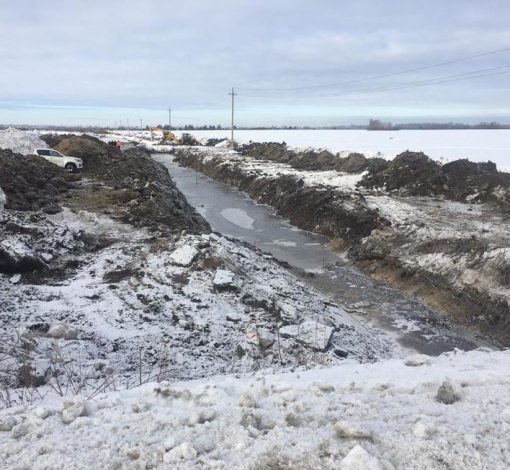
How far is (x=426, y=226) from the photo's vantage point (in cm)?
1614

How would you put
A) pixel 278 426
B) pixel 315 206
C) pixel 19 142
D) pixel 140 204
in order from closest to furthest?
pixel 278 426 → pixel 140 204 → pixel 315 206 → pixel 19 142

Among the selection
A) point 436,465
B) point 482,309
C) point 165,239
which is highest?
point 436,465

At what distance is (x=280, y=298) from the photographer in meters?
9.98

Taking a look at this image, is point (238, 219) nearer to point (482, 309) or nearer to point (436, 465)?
point (482, 309)

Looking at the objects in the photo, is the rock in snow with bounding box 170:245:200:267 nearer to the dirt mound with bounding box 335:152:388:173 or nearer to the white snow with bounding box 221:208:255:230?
the white snow with bounding box 221:208:255:230

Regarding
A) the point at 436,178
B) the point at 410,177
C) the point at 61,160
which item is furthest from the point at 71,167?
the point at 436,178

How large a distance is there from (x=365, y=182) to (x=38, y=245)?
20.1 m

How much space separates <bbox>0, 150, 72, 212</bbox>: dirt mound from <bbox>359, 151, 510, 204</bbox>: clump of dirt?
17358 mm

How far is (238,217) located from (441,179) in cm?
1152

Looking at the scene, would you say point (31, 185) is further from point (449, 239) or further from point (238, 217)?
point (449, 239)

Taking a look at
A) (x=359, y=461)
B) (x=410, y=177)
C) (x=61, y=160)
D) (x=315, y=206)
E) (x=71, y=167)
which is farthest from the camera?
(x=71, y=167)

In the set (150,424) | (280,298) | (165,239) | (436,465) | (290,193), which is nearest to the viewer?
(436,465)

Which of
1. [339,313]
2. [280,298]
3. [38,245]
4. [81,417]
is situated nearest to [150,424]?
[81,417]

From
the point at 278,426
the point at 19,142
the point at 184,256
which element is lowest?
the point at 184,256
